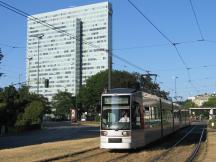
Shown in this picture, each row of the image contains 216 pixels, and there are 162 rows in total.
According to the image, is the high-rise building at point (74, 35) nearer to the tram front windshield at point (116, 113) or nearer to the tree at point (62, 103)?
the tram front windshield at point (116, 113)

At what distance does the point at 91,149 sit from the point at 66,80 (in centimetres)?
8757

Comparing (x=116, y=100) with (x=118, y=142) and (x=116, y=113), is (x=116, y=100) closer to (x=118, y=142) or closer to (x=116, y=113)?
(x=116, y=113)

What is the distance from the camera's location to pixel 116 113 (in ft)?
81.0

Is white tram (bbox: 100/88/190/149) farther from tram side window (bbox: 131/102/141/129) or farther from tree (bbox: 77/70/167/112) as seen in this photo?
tree (bbox: 77/70/167/112)

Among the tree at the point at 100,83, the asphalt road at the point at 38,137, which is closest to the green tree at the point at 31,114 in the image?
the asphalt road at the point at 38,137

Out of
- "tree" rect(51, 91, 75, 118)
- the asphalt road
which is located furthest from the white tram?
"tree" rect(51, 91, 75, 118)

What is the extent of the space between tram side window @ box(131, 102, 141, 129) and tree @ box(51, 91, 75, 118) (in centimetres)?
11053

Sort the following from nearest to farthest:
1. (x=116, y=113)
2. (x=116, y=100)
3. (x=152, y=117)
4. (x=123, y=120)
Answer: (x=123, y=120)
(x=116, y=113)
(x=116, y=100)
(x=152, y=117)

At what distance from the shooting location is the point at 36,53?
6900 cm

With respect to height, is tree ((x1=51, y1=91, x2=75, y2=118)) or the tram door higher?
tree ((x1=51, y1=91, x2=75, y2=118))

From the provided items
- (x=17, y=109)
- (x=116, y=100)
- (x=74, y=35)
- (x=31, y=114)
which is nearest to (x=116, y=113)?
(x=116, y=100)

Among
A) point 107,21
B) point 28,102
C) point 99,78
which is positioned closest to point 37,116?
point 28,102

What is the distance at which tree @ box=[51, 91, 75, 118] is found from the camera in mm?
139250

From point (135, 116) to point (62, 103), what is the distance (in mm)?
121694
